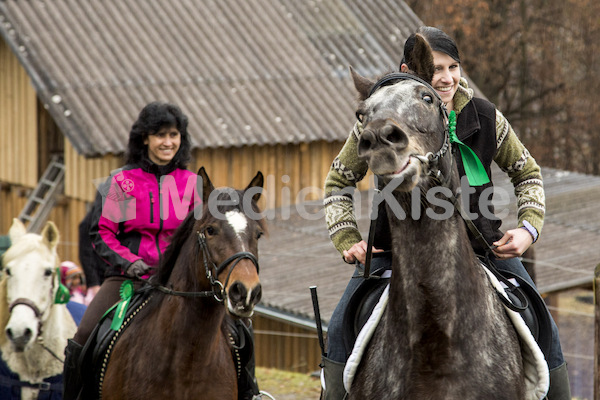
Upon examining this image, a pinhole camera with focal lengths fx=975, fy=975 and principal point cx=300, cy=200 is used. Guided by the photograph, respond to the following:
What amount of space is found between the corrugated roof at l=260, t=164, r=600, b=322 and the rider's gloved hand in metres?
3.96

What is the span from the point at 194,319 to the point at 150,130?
143 cm

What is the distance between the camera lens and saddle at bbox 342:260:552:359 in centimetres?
412

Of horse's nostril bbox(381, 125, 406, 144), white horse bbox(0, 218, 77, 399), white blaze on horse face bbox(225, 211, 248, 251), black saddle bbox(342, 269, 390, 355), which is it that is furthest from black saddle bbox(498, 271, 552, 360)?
white horse bbox(0, 218, 77, 399)

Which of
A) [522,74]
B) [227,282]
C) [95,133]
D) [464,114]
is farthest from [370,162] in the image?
[522,74]

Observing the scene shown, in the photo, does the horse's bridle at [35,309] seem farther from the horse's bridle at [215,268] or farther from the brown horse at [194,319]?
the horse's bridle at [215,268]

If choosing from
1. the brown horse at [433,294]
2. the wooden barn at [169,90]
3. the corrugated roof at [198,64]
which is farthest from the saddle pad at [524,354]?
the corrugated roof at [198,64]

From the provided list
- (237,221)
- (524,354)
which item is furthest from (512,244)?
(237,221)

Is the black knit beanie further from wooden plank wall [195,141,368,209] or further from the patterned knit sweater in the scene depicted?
wooden plank wall [195,141,368,209]

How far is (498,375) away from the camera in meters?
3.76

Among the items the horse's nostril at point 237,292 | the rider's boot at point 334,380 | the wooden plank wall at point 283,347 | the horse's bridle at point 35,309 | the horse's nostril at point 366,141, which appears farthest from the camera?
the wooden plank wall at point 283,347

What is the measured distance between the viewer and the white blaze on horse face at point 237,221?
546cm

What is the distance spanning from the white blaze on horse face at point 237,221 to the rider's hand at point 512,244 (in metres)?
1.81

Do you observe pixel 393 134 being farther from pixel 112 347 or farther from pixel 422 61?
pixel 112 347

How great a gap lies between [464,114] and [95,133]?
36.3 ft
